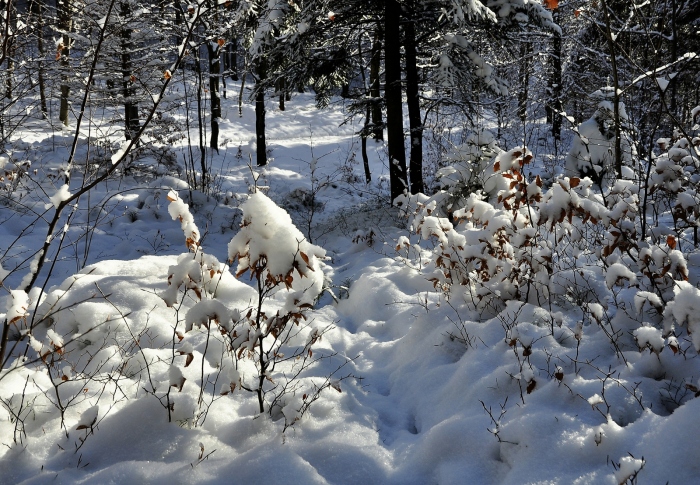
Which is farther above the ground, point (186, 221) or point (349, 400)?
point (186, 221)

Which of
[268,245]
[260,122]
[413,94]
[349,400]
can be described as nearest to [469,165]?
[413,94]

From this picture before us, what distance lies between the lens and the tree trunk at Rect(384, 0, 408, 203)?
856cm

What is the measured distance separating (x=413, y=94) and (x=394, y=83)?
616 millimetres

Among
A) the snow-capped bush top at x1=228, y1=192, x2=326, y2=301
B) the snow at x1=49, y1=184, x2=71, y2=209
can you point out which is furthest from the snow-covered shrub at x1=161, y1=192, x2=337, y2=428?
the snow at x1=49, y1=184, x2=71, y2=209

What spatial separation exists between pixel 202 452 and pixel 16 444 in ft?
3.20

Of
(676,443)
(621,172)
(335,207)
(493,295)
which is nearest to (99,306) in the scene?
(493,295)

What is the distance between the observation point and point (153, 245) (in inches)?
278

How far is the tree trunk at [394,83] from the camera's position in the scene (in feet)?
28.1

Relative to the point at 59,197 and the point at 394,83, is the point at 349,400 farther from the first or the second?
the point at 394,83

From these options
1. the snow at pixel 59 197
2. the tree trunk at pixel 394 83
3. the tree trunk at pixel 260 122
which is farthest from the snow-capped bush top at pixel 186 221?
the tree trunk at pixel 260 122

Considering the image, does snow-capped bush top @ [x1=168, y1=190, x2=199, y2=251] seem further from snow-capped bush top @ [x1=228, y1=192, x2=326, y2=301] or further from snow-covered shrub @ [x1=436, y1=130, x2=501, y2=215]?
snow-covered shrub @ [x1=436, y1=130, x2=501, y2=215]

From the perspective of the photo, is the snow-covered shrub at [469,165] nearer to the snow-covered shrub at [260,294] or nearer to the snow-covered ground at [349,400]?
the snow-covered ground at [349,400]

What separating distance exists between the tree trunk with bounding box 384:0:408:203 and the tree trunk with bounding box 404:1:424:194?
23 centimetres

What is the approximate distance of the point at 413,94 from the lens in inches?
361
